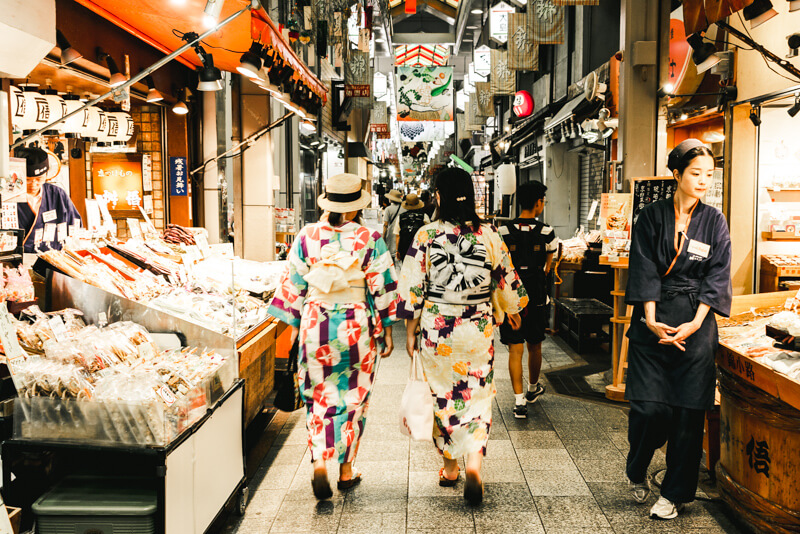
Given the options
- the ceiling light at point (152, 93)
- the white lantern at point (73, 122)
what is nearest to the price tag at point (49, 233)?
the white lantern at point (73, 122)

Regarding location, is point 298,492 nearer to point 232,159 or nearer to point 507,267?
point 507,267

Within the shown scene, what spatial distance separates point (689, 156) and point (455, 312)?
5.81 ft

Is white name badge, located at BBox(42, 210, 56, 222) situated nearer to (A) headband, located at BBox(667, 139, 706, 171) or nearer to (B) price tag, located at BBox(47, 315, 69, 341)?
(B) price tag, located at BBox(47, 315, 69, 341)

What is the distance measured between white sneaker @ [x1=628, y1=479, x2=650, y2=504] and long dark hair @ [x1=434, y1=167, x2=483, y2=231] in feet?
6.84

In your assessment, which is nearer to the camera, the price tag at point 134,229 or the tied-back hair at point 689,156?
the tied-back hair at point 689,156

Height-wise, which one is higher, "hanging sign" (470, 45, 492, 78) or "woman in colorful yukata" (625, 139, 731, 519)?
"hanging sign" (470, 45, 492, 78)

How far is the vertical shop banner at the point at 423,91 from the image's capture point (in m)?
25.8

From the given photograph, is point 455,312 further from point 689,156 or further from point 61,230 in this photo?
point 61,230

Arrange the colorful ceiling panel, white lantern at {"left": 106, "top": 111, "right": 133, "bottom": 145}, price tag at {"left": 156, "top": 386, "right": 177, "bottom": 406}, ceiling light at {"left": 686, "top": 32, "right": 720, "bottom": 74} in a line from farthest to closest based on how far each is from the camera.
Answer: the colorful ceiling panel, white lantern at {"left": 106, "top": 111, "right": 133, "bottom": 145}, ceiling light at {"left": 686, "top": 32, "right": 720, "bottom": 74}, price tag at {"left": 156, "top": 386, "right": 177, "bottom": 406}

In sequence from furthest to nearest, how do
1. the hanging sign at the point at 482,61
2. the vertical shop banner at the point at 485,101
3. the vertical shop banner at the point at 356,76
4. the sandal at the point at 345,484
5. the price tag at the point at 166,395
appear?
the hanging sign at the point at 482,61 < the vertical shop banner at the point at 485,101 < the vertical shop banner at the point at 356,76 < the sandal at the point at 345,484 < the price tag at the point at 166,395

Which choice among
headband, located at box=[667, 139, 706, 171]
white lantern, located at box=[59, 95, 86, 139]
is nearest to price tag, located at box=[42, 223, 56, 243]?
white lantern, located at box=[59, 95, 86, 139]

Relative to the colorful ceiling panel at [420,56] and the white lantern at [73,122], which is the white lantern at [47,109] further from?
the colorful ceiling panel at [420,56]

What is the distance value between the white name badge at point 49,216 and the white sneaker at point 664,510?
231 inches

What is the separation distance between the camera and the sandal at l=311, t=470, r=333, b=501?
4105mm
